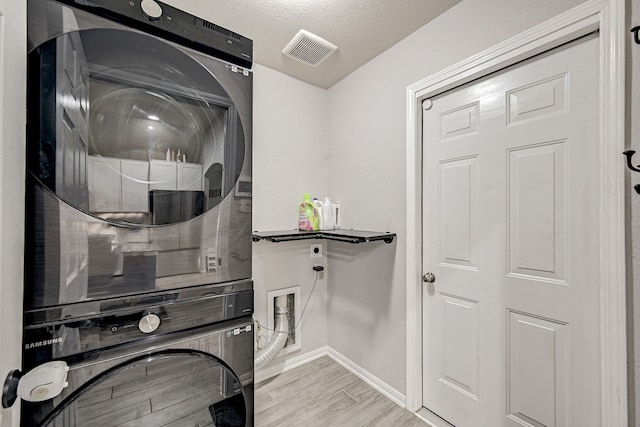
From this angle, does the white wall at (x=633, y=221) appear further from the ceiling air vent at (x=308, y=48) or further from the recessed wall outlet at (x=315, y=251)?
the recessed wall outlet at (x=315, y=251)

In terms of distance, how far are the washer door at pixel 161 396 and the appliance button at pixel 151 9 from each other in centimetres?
116

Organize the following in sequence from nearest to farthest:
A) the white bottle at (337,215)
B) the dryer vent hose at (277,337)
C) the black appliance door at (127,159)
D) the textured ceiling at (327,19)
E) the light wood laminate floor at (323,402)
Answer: the black appliance door at (127,159)
the textured ceiling at (327,19)
the light wood laminate floor at (323,402)
the dryer vent hose at (277,337)
the white bottle at (337,215)

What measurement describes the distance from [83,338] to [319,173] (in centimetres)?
189

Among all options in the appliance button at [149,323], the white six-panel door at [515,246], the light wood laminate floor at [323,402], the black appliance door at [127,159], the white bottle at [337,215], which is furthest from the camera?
the white bottle at [337,215]

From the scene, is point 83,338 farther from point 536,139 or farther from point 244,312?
point 536,139

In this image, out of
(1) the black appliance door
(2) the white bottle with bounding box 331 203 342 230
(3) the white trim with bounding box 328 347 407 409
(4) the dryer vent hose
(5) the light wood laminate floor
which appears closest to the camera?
(1) the black appliance door

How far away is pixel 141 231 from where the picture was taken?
0.86m

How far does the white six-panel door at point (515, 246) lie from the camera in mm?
1101

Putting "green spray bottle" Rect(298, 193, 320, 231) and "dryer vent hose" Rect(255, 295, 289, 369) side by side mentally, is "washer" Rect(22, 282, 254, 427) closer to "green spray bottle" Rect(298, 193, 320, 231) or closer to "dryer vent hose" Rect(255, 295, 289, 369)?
"dryer vent hose" Rect(255, 295, 289, 369)

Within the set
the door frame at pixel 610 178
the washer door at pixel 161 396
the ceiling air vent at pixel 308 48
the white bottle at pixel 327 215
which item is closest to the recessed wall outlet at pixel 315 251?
the white bottle at pixel 327 215

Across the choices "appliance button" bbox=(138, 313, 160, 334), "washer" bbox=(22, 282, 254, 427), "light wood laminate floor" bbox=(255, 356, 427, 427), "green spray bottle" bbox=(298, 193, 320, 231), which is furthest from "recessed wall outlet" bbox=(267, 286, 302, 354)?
"appliance button" bbox=(138, 313, 160, 334)

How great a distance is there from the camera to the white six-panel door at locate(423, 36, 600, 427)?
110 cm

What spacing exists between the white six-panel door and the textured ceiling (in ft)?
1.78

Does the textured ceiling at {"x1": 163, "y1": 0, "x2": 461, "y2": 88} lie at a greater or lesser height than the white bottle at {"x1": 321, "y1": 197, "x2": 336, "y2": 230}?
greater
